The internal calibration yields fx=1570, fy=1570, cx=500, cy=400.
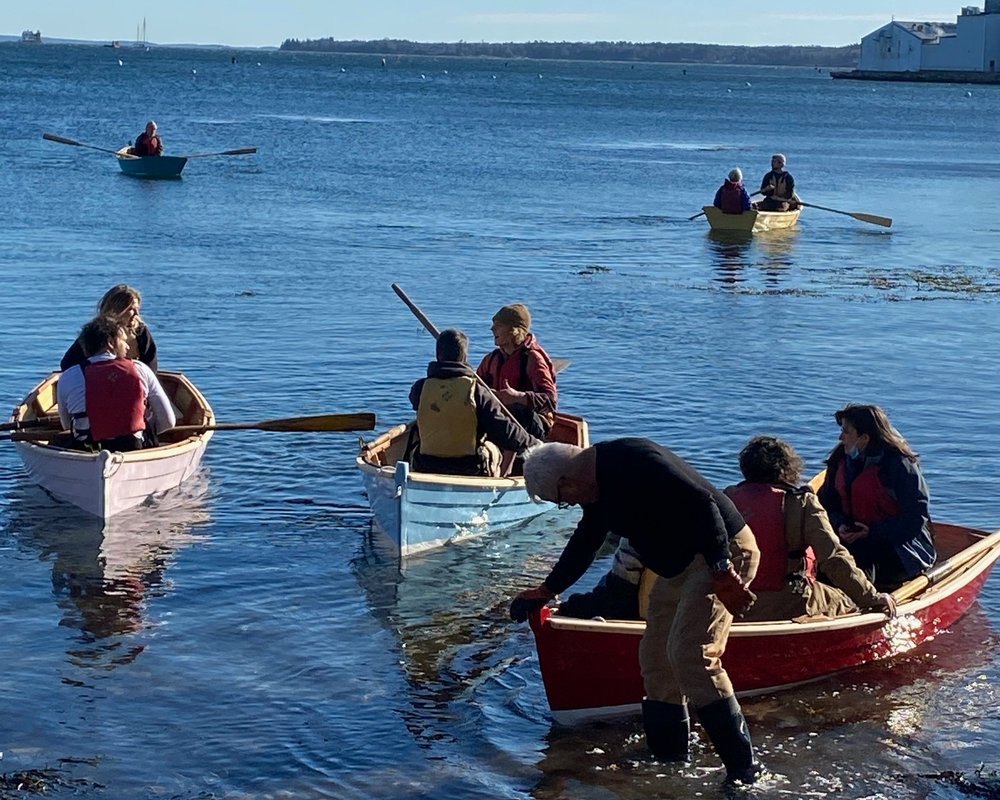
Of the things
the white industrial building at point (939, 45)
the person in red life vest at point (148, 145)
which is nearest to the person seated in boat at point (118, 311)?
the person in red life vest at point (148, 145)

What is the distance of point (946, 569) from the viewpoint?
969 centimetres

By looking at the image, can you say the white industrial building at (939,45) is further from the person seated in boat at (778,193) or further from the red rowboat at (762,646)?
the red rowboat at (762,646)

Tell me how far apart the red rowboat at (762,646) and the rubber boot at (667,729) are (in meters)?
0.37

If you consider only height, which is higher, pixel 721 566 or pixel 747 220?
pixel 747 220

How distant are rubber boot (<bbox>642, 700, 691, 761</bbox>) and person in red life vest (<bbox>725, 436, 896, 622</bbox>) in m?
0.98

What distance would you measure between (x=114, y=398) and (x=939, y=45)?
15694 cm

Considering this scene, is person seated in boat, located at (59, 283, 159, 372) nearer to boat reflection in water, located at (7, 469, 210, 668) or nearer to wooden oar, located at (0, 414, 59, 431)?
wooden oar, located at (0, 414, 59, 431)

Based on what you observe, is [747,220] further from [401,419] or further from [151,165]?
[401,419]

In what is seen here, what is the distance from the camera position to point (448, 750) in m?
8.02

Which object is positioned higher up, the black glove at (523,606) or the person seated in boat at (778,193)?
the person seated in boat at (778,193)

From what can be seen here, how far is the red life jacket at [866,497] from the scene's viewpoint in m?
9.23

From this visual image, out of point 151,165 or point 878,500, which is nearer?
point 878,500

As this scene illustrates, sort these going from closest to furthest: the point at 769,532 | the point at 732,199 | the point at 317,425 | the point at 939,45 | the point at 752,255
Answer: the point at 769,532 < the point at 317,425 < the point at 752,255 < the point at 732,199 < the point at 939,45

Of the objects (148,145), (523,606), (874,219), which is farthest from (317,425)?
(148,145)
